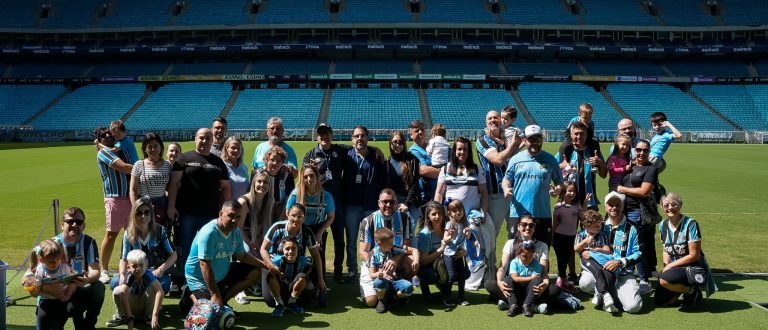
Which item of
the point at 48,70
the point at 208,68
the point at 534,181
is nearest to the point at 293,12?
the point at 208,68

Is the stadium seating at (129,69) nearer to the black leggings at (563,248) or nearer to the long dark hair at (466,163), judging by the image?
the long dark hair at (466,163)

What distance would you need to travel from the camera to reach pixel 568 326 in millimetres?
5910

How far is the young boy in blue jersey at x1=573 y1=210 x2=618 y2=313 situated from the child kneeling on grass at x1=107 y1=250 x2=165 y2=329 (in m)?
4.63

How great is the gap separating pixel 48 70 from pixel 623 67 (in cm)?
5425

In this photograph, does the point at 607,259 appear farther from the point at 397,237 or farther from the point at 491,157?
the point at 397,237

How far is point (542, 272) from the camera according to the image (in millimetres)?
6410

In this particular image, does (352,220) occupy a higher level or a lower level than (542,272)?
higher

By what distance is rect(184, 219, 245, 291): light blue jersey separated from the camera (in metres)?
5.94

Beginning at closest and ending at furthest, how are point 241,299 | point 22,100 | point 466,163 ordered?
point 241,299, point 466,163, point 22,100

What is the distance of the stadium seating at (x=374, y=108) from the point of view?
1853 inches

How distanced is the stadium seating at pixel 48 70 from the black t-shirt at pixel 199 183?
55.8m

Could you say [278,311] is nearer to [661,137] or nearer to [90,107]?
[661,137]

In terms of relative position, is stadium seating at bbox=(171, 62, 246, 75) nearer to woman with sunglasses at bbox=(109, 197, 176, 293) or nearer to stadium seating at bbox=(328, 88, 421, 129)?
stadium seating at bbox=(328, 88, 421, 129)

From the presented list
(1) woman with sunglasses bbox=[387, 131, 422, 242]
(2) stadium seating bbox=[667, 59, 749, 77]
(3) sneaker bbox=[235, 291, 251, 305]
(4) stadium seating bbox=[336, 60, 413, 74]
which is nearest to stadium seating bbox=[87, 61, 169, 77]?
(4) stadium seating bbox=[336, 60, 413, 74]
